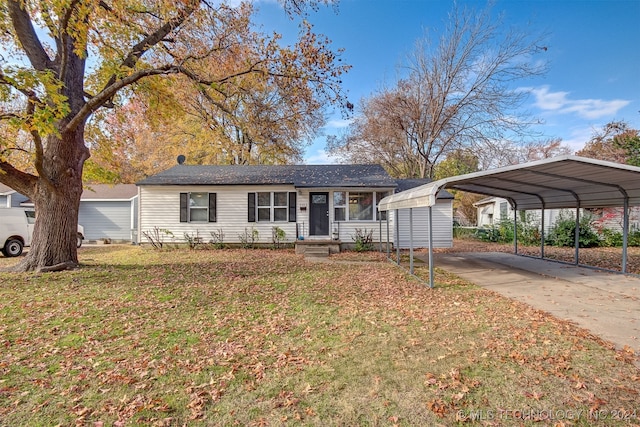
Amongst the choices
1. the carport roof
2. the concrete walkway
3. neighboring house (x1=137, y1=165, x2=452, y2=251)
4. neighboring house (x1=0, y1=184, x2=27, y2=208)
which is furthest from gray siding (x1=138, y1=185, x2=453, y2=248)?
neighboring house (x1=0, y1=184, x2=27, y2=208)

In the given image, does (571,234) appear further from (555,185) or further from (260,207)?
(260,207)

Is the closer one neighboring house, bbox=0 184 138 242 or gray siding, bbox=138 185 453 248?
gray siding, bbox=138 185 453 248

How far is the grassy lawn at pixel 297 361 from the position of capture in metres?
2.56

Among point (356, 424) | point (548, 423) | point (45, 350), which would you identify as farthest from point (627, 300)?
point (45, 350)

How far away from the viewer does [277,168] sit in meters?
16.0

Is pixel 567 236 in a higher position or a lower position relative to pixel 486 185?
lower

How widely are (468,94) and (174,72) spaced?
58.8 ft

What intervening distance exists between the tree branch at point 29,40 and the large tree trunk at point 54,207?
179 centimetres

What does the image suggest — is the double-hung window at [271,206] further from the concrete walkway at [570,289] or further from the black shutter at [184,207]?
the concrete walkway at [570,289]

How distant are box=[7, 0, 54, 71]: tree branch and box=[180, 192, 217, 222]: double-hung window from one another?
7.06 metres

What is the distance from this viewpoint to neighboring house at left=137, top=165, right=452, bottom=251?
1384 cm

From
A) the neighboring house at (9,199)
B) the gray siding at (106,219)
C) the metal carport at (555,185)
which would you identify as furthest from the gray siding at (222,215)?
the neighboring house at (9,199)

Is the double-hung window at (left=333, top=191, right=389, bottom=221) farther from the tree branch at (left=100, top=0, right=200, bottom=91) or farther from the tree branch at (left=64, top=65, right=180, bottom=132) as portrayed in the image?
the tree branch at (left=100, top=0, right=200, bottom=91)

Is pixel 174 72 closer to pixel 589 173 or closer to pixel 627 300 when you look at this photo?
pixel 589 173
